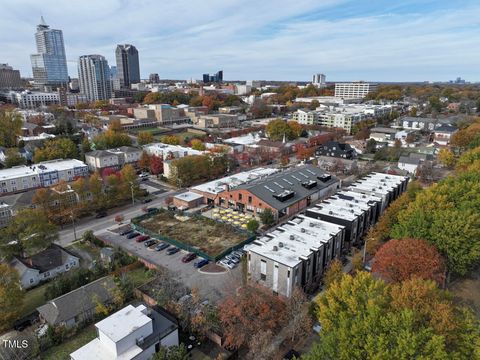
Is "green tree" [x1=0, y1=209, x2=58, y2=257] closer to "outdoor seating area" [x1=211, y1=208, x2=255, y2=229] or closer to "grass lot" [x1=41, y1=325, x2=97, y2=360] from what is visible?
"grass lot" [x1=41, y1=325, x2=97, y2=360]

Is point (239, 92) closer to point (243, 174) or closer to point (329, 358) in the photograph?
point (243, 174)

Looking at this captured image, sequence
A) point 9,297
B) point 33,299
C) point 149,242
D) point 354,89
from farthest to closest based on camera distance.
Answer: point 354,89, point 149,242, point 33,299, point 9,297

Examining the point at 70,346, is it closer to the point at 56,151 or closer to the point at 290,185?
the point at 290,185

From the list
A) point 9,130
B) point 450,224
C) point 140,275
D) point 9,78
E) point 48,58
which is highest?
point 48,58

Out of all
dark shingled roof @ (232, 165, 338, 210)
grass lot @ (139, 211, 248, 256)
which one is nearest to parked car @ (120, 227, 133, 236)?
grass lot @ (139, 211, 248, 256)

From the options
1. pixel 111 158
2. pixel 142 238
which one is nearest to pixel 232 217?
pixel 142 238

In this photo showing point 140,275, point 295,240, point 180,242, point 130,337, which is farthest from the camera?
point 180,242

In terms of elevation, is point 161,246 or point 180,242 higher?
point 180,242
